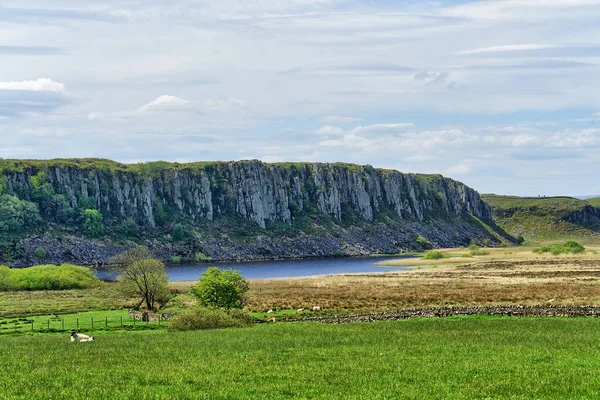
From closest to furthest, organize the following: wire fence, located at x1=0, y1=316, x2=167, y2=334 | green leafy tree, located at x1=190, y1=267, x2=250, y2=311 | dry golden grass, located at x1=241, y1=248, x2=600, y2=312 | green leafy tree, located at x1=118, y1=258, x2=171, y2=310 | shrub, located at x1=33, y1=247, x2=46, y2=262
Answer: wire fence, located at x1=0, y1=316, x2=167, y2=334
green leafy tree, located at x1=190, y1=267, x2=250, y2=311
dry golden grass, located at x1=241, y1=248, x2=600, y2=312
green leafy tree, located at x1=118, y1=258, x2=171, y2=310
shrub, located at x1=33, y1=247, x2=46, y2=262

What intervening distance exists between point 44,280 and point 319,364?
8664cm

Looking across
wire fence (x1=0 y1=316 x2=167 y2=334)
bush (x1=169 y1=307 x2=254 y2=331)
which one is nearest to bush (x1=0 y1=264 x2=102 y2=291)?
wire fence (x1=0 y1=316 x2=167 y2=334)

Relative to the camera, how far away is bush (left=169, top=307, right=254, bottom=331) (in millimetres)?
50656

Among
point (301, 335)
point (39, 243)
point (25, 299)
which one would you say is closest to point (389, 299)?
point (301, 335)

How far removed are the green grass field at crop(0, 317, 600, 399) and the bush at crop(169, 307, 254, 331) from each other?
17.5 ft

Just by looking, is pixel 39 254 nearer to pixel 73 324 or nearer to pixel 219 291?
pixel 73 324

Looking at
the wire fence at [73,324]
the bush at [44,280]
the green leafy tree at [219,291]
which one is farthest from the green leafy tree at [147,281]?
the bush at [44,280]

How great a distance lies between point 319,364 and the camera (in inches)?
1182

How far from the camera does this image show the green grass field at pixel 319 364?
23.6 m

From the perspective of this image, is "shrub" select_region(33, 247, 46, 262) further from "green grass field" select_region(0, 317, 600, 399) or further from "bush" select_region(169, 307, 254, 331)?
"green grass field" select_region(0, 317, 600, 399)

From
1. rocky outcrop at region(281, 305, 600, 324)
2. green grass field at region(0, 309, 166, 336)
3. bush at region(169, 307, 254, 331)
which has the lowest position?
rocky outcrop at region(281, 305, 600, 324)

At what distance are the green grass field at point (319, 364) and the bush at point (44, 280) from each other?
6446cm

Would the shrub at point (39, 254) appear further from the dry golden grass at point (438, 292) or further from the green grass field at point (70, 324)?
the green grass field at point (70, 324)

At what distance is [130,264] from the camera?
75.8 m
